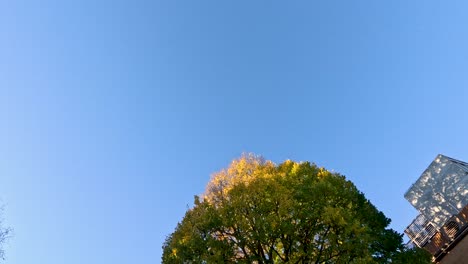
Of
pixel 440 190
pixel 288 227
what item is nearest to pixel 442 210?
pixel 440 190

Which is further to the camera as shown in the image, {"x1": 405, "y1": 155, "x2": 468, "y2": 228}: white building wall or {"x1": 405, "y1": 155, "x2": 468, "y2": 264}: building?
{"x1": 405, "y1": 155, "x2": 468, "y2": 228}: white building wall

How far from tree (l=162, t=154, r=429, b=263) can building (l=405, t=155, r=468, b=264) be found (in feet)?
42.4

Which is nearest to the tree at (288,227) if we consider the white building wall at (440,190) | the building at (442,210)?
the building at (442,210)

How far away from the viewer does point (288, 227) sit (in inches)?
644

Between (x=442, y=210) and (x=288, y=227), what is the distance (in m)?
22.1

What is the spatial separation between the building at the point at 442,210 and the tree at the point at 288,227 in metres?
12.9

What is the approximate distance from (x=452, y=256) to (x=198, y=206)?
71.0 ft

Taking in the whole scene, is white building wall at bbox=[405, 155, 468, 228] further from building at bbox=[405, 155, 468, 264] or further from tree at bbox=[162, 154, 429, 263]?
tree at bbox=[162, 154, 429, 263]

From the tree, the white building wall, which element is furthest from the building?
the tree

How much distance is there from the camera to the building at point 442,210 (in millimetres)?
27906

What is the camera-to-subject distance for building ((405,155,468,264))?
91.6ft

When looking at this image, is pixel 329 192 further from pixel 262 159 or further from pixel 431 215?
pixel 431 215

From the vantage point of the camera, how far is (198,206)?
19.1m

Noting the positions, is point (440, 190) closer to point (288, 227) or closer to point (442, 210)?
point (442, 210)
